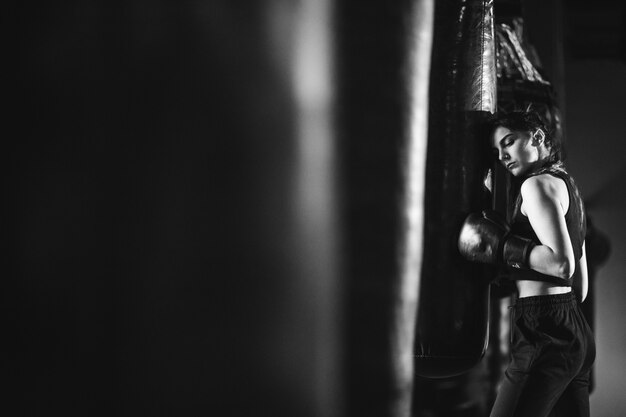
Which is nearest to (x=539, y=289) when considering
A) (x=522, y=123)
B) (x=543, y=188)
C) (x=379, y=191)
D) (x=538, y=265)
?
(x=538, y=265)

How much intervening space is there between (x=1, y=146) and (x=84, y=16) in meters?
0.19

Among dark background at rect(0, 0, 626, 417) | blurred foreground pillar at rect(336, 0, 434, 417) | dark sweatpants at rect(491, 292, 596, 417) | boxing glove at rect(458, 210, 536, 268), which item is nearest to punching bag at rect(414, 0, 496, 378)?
boxing glove at rect(458, 210, 536, 268)

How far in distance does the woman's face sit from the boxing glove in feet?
0.48

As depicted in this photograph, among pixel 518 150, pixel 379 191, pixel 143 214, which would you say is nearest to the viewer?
pixel 143 214

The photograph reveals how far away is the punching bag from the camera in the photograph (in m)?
1.74

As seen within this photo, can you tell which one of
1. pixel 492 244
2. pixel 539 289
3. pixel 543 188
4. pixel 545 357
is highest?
pixel 543 188

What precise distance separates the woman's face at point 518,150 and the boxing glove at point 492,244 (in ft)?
0.48

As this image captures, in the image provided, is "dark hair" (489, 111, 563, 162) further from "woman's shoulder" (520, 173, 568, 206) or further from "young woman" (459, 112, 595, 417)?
"woman's shoulder" (520, 173, 568, 206)

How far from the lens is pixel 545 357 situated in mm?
1628

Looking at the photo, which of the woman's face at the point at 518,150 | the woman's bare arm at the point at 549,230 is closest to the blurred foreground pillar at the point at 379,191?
the woman's bare arm at the point at 549,230

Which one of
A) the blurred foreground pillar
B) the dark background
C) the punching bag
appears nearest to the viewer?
the dark background

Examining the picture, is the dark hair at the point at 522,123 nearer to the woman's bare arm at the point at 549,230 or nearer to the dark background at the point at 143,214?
the woman's bare arm at the point at 549,230

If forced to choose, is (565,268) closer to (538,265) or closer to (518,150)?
(538,265)

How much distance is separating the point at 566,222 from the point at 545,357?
1.06ft
